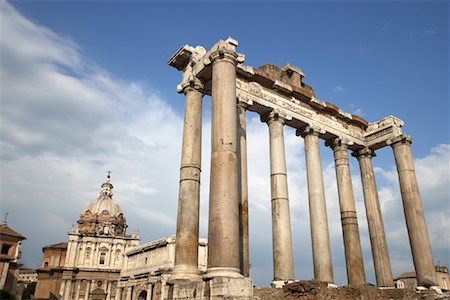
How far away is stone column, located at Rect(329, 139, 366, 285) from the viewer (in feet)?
57.5

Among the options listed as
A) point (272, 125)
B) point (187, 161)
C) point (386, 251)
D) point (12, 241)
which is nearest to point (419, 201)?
point (386, 251)

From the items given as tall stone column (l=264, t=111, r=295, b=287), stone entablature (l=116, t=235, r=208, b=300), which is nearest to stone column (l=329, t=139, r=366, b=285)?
tall stone column (l=264, t=111, r=295, b=287)

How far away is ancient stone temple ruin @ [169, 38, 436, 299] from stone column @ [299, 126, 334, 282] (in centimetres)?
5

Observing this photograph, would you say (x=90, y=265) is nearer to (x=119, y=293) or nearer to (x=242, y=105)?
(x=119, y=293)

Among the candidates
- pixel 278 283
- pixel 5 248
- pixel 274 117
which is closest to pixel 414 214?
pixel 274 117

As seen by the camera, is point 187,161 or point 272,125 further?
point 272,125

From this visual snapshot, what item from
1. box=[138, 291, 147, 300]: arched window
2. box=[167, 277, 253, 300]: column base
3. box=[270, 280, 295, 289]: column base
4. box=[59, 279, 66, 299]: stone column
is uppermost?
box=[59, 279, 66, 299]: stone column

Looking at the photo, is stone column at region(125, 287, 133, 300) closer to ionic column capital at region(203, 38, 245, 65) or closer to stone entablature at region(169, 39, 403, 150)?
stone entablature at region(169, 39, 403, 150)

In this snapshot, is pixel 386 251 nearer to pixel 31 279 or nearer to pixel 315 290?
pixel 315 290

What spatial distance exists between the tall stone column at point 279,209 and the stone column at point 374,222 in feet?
22.6

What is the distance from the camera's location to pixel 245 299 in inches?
371

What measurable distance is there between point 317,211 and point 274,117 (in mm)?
4939

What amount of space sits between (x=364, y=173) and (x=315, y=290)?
10.8 metres

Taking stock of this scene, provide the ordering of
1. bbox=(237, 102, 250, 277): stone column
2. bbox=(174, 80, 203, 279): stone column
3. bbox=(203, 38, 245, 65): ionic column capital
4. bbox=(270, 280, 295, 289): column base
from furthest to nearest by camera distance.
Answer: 1. bbox=(270, 280, 295, 289): column base
2. bbox=(237, 102, 250, 277): stone column
3. bbox=(203, 38, 245, 65): ionic column capital
4. bbox=(174, 80, 203, 279): stone column
